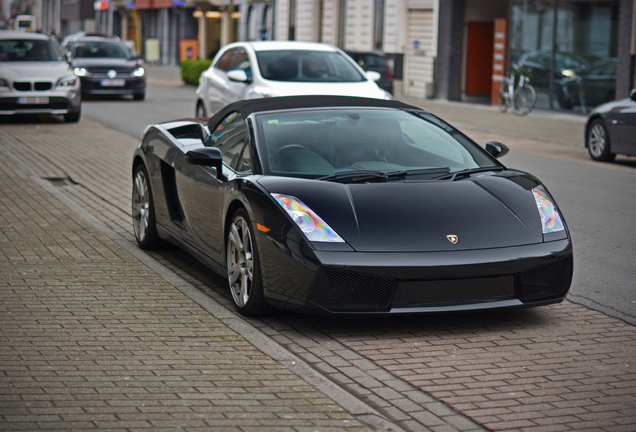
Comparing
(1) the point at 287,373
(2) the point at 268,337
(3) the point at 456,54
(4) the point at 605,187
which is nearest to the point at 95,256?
(2) the point at 268,337

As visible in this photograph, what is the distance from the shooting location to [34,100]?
1889cm

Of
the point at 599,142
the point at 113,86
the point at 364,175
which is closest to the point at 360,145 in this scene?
the point at 364,175

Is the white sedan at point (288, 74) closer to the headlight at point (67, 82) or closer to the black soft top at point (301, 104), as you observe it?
the headlight at point (67, 82)

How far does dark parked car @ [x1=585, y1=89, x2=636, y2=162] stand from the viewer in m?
13.9

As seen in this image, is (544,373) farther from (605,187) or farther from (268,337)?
(605,187)

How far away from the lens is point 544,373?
4695 millimetres

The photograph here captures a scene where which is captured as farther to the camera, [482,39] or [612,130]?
[482,39]

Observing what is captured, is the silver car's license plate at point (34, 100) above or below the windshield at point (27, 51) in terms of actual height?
below

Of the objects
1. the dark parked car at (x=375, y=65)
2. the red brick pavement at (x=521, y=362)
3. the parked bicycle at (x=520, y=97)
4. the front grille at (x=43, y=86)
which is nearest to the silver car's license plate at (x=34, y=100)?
the front grille at (x=43, y=86)

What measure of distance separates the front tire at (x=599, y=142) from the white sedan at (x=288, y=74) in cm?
326

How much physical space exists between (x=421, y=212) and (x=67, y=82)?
15.1m

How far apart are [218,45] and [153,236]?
49603mm

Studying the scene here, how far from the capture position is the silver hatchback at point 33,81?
18.7 meters

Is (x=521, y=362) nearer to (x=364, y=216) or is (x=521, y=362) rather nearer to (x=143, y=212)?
(x=364, y=216)
